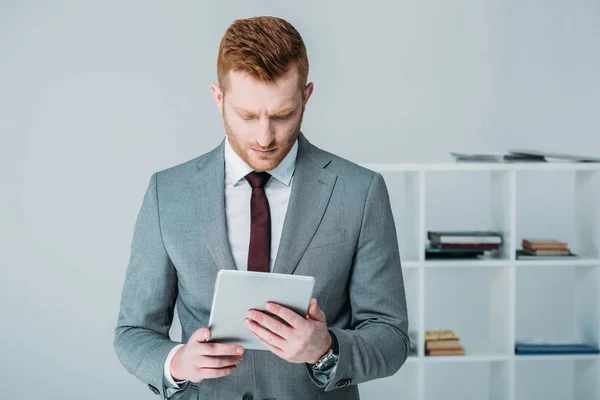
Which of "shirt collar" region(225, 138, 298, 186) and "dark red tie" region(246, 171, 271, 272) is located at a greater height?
"shirt collar" region(225, 138, 298, 186)

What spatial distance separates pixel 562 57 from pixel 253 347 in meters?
4.58

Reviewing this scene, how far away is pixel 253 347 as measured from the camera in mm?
1917

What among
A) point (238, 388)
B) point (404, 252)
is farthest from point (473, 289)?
point (238, 388)

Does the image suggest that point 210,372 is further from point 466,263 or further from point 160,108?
point 160,108

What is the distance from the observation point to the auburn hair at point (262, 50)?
1.90 metres

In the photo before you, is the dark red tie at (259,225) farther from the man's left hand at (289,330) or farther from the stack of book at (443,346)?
the stack of book at (443,346)

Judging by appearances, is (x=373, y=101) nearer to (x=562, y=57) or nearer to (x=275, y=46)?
(x=562, y=57)

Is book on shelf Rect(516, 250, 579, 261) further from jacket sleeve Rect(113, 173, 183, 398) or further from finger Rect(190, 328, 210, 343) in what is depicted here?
finger Rect(190, 328, 210, 343)

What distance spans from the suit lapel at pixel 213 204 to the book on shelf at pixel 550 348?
2682 mm

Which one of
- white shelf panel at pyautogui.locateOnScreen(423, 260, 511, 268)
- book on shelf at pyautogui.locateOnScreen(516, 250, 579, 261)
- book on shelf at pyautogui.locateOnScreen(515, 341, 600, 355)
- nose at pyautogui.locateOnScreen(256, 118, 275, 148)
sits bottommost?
Answer: book on shelf at pyautogui.locateOnScreen(515, 341, 600, 355)

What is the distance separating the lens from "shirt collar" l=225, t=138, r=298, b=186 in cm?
211

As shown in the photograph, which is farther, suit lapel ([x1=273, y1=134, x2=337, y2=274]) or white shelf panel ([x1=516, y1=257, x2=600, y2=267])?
white shelf panel ([x1=516, y1=257, x2=600, y2=267])

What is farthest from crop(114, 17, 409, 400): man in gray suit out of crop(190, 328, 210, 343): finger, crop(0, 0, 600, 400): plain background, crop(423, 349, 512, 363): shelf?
crop(0, 0, 600, 400): plain background

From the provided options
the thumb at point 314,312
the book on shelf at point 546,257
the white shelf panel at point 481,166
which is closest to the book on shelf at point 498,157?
the white shelf panel at point 481,166
